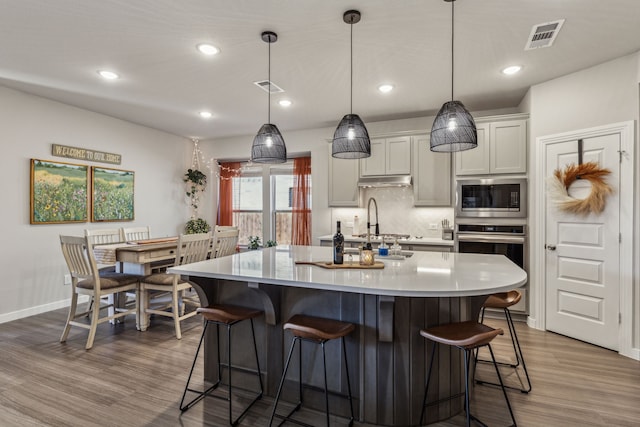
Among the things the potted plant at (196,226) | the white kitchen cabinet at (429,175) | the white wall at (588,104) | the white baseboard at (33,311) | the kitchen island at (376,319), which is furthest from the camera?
the potted plant at (196,226)

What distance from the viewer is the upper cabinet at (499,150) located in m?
4.07

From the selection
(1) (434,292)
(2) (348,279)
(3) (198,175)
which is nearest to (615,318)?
(1) (434,292)

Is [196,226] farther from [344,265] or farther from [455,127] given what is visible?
[455,127]

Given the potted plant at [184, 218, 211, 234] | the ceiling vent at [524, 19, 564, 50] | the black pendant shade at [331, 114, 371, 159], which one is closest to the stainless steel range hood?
the ceiling vent at [524, 19, 564, 50]

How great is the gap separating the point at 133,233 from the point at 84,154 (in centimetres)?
128

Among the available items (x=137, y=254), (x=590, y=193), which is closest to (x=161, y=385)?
(x=137, y=254)

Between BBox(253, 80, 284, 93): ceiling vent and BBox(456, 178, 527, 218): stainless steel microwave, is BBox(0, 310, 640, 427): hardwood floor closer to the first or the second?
BBox(456, 178, 527, 218): stainless steel microwave

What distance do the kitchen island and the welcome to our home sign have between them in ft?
11.5

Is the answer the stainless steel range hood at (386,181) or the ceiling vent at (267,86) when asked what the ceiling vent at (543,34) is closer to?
the stainless steel range hood at (386,181)

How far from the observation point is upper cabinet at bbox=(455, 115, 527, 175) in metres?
4.07

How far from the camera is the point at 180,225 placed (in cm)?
646

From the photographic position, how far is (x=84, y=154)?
4758 millimetres

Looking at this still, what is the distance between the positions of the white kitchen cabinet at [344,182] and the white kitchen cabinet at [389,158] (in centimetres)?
16

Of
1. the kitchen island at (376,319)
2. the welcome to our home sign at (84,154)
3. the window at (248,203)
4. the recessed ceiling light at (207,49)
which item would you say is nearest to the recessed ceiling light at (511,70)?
the kitchen island at (376,319)
